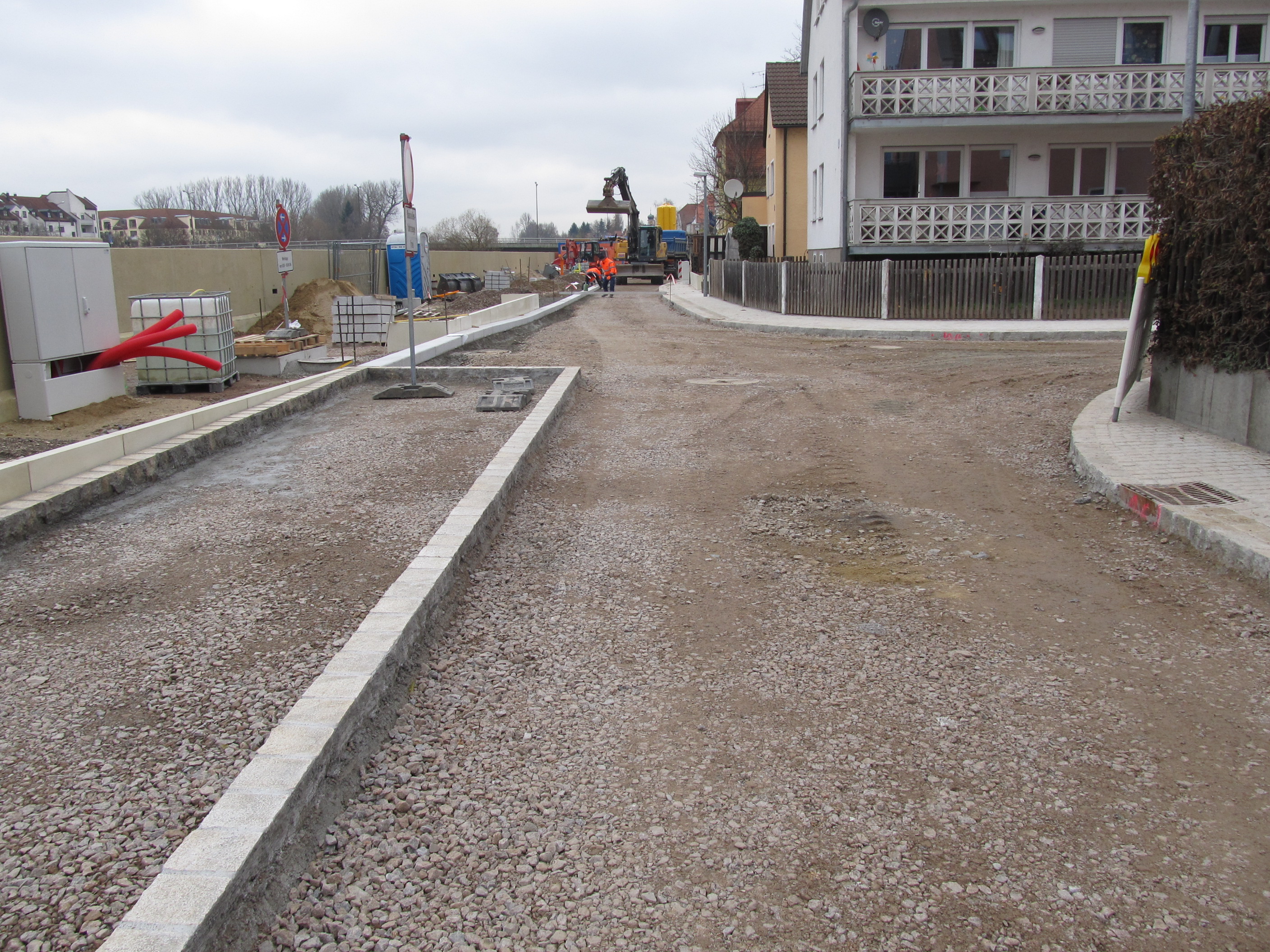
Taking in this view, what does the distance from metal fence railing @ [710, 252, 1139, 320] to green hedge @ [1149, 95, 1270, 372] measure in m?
12.8

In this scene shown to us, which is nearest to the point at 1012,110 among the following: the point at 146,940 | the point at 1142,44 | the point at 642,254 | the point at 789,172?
the point at 1142,44

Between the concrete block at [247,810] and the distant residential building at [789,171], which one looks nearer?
the concrete block at [247,810]

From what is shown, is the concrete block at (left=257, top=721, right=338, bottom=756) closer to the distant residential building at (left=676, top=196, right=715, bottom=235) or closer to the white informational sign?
the white informational sign

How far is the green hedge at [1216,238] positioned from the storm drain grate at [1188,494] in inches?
57.1

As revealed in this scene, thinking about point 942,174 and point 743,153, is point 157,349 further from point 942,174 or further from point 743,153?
point 743,153

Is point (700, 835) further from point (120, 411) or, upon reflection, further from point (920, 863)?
point (120, 411)

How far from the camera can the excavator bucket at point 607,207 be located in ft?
168

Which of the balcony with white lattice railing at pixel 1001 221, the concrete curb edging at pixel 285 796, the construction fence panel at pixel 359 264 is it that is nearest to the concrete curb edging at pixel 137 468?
the concrete curb edging at pixel 285 796

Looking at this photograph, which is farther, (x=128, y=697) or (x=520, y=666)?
(x=520, y=666)

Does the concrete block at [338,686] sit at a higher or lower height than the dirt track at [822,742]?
higher

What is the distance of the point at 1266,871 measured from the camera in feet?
8.79

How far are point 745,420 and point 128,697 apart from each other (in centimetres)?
684

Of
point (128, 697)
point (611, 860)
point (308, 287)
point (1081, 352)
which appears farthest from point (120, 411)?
point (308, 287)

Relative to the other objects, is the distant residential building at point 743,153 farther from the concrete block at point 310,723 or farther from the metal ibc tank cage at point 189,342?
the concrete block at point 310,723
